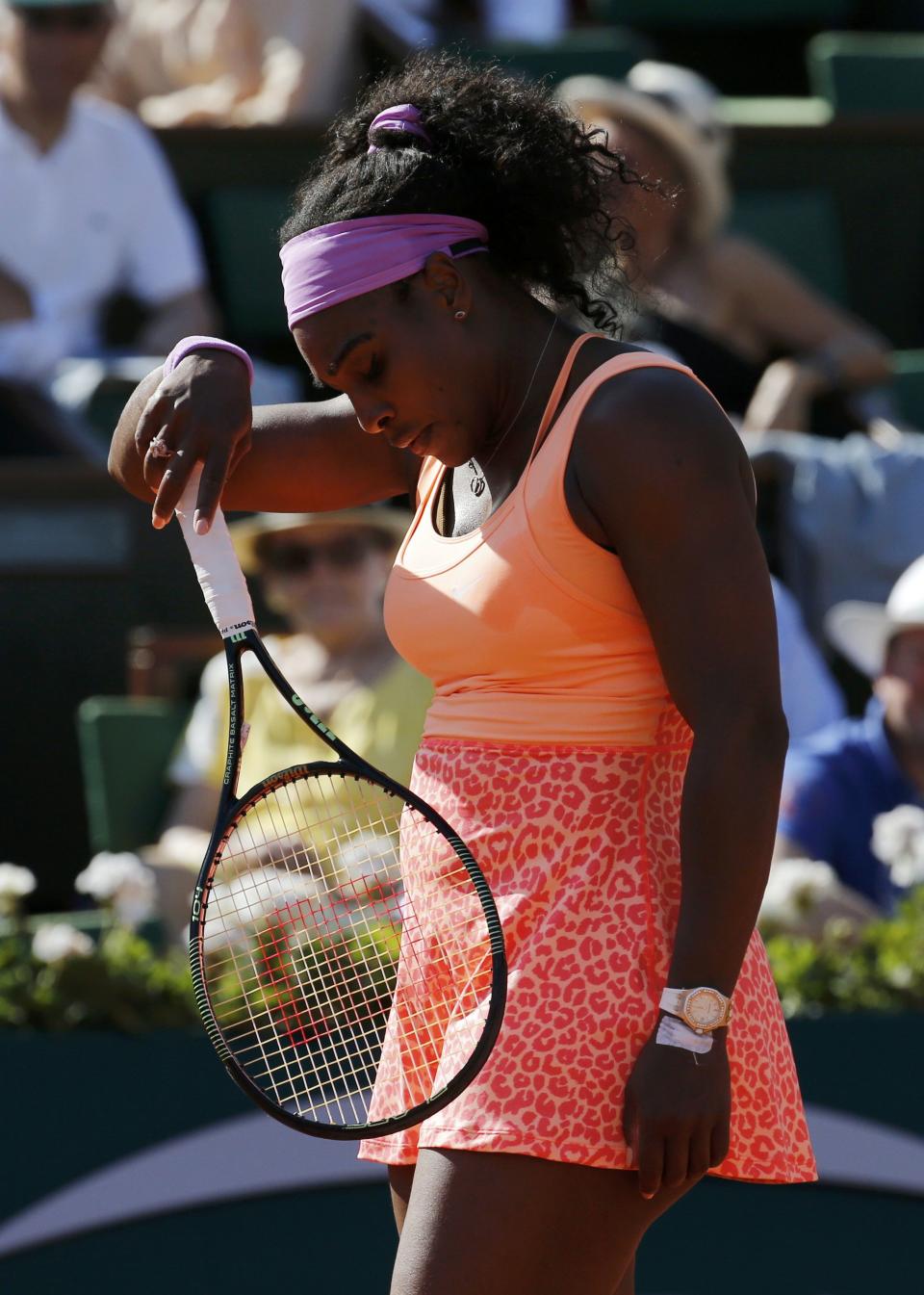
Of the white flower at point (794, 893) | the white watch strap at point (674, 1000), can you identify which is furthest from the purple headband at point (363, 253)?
the white flower at point (794, 893)

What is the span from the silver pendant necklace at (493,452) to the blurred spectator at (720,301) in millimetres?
2903

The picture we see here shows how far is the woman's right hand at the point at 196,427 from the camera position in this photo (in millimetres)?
1876

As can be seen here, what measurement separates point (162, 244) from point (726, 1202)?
3555mm

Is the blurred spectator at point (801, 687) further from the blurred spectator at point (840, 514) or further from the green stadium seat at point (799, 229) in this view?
the green stadium seat at point (799, 229)

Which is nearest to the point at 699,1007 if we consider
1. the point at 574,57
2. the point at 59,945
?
the point at 59,945

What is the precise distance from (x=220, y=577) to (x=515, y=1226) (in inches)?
25.3

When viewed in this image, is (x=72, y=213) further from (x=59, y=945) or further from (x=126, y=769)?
(x=59, y=945)

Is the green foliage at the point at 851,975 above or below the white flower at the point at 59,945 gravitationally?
below

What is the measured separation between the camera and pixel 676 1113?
1684 mm

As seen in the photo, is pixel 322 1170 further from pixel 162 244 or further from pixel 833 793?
pixel 162 244

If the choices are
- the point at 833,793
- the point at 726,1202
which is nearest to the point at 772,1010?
the point at 726,1202

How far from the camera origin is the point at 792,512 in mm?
5188

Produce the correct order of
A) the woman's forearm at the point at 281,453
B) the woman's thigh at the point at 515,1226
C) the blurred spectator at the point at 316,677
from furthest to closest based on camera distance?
the blurred spectator at the point at 316,677
the woman's forearm at the point at 281,453
the woman's thigh at the point at 515,1226

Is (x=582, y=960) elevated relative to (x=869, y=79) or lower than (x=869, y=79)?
elevated
